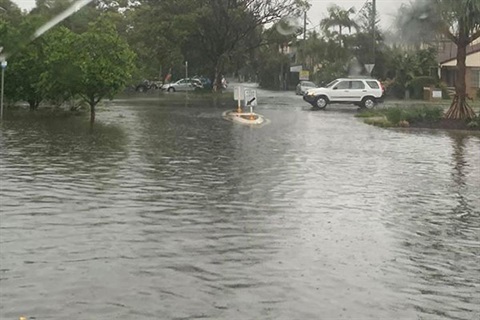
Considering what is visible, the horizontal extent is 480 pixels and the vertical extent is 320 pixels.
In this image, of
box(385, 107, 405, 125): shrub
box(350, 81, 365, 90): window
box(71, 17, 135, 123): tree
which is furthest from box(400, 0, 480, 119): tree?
box(350, 81, 365, 90): window

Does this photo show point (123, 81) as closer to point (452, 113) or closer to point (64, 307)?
point (452, 113)

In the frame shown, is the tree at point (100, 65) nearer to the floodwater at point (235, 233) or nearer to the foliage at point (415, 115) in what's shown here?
the floodwater at point (235, 233)

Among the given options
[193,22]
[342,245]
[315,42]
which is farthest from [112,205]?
[315,42]

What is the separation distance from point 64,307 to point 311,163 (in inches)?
405

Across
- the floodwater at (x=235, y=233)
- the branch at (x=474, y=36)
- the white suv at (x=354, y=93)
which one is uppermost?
the branch at (x=474, y=36)

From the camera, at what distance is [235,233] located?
891 centimetres

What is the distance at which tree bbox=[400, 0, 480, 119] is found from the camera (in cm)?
2673

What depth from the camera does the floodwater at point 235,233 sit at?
6316mm

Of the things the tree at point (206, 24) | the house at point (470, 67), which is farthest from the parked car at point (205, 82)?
the house at point (470, 67)

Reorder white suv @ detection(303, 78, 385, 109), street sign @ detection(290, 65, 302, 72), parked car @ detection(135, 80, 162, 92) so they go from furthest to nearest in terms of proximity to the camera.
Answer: street sign @ detection(290, 65, 302, 72) → parked car @ detection(135, 80, 162, 92) → white suv @ detection(303, 78, 385, 109)

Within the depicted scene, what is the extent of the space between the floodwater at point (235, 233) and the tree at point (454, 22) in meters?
10.0

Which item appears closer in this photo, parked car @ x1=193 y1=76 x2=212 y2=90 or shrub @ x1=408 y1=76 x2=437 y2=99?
shrub @ x1=408 y1=76 x2=437 y2=99

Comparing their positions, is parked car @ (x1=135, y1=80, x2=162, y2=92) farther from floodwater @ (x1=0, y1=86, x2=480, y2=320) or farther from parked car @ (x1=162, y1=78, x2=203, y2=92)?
floodwater @ (x1=0, y1=86, x2=480, y2=320)

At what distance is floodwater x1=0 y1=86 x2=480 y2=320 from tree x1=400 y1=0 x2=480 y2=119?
10.0 meters
